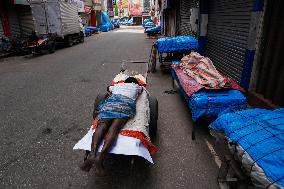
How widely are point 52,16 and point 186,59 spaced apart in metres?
13.3

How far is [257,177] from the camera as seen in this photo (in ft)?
7.15

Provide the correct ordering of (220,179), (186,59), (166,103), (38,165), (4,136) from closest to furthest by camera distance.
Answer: (220,179)
(38,165)
(4,136)
(166,103)
(186,59)

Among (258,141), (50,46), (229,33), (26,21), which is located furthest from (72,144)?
(26,21)

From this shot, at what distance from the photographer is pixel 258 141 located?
2477 mm

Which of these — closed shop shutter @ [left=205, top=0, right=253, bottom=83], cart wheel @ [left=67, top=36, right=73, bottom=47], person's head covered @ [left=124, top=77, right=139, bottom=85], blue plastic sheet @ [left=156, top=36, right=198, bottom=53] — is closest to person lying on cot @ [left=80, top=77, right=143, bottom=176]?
person's head covered @ [left=124, top=77, right=139, bottom=85]

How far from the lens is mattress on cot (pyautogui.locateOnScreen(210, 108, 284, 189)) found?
6.94 ft

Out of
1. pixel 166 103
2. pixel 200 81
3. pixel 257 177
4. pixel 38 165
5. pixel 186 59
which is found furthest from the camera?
pixel 186 59

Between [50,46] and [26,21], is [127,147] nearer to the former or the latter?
[50,46]

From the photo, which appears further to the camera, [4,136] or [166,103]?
[166,103]

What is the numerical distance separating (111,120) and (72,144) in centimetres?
145

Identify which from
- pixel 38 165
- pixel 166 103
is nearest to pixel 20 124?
pixel 38 165

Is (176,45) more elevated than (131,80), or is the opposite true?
(176,45)

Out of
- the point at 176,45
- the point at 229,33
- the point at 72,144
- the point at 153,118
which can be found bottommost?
the point at 72,144

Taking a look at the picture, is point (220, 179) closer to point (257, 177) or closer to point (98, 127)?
point (257, 177)
